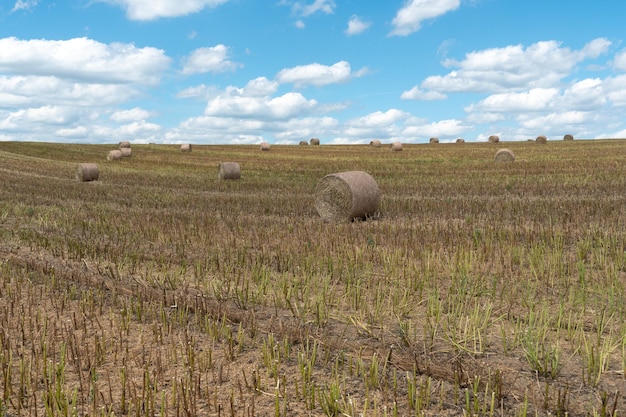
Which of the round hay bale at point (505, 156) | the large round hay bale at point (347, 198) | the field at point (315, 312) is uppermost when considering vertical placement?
the round hay bale at point (505, 156)

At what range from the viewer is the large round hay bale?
45.7 ft

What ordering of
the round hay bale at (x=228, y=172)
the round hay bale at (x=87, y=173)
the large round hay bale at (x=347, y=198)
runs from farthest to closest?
the round hay bale at (x=228, y=172) → the round hay bale at (x=87, y=173) → the large round hay bale at (x=347, y=198)

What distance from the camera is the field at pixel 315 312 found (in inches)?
175

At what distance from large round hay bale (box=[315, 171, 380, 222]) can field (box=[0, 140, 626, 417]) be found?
22.4 inches

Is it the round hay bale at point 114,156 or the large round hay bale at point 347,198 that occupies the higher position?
the round hay bale at point 114,156

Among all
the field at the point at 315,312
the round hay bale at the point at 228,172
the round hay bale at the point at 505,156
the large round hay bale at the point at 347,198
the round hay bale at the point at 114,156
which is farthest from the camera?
the round hay bale at the point at 114,156

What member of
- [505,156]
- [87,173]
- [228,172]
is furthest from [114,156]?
[505,156]

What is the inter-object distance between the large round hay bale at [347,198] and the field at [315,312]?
22.4 inches

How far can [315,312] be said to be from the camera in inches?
257

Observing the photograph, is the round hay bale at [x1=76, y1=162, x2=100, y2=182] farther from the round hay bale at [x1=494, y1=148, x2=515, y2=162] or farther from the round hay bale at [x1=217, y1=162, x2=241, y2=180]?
the round hay bale at [x1=494, y1=148, x2=515, y2=162]

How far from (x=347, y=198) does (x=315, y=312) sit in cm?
764

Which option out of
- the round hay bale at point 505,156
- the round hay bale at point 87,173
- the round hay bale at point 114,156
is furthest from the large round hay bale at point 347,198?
the round hay bale at point 114,156

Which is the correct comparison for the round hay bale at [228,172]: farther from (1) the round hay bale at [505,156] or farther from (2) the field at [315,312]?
(1) the round hay bale at [505,156]

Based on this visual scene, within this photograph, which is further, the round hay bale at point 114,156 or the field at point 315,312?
the round hay bale at point 114,156
